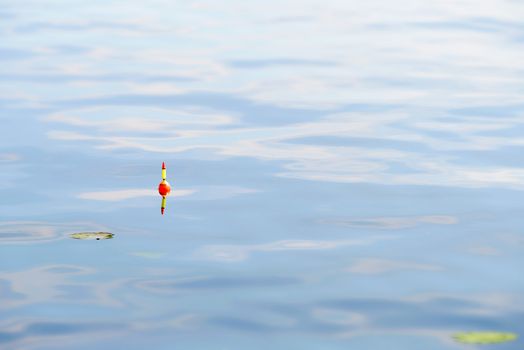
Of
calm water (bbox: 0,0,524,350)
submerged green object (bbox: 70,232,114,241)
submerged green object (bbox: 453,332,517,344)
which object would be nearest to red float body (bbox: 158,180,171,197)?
calm water (bbox: 0,0,524,350)

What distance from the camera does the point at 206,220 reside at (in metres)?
6.13

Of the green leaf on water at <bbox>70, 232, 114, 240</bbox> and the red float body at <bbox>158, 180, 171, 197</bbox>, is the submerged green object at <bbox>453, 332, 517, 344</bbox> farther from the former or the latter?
the red float body at <bbox>158, 180, 171, 197</bbox>

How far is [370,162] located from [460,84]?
7.73ft

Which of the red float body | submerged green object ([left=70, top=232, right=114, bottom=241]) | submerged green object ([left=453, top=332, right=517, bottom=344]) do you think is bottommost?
submerged green object ([left=453, top=332, right=517, bottom=344])

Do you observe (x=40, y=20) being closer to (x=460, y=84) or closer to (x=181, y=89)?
(x=181, y=89)

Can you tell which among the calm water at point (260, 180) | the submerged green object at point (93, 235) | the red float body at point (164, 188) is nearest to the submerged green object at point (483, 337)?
the calm water at point (260, 180)

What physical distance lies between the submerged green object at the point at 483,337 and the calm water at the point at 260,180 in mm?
67

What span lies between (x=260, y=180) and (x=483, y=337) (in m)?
2.56

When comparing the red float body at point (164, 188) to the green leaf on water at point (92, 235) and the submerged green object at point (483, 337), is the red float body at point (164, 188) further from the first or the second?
the submerged green object at point (483, 337)

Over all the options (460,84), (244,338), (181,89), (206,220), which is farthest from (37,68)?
(244,338)

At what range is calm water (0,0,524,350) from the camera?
190 inches

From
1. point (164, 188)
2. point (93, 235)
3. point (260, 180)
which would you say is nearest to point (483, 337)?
point (93, 235)

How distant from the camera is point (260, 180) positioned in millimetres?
6965

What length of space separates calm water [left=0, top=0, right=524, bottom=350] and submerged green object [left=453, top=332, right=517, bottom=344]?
0.22 ft
